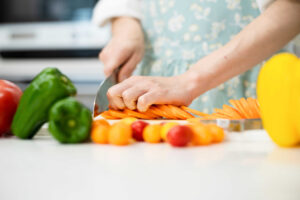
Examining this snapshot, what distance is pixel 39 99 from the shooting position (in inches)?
23.7

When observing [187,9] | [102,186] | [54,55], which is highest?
[187,9]

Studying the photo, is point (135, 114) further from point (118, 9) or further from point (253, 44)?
point (118, 9)

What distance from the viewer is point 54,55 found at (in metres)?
2.04

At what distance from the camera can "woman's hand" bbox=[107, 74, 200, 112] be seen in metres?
0.91

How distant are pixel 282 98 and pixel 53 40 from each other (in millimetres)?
1698

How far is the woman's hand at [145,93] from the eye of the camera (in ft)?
2.98

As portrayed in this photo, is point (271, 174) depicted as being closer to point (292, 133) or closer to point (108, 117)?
point (292, 133)

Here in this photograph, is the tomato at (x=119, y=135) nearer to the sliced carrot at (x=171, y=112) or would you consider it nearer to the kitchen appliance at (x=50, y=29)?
the sliced carrot at (x=171, y=112)

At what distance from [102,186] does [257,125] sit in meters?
0.32

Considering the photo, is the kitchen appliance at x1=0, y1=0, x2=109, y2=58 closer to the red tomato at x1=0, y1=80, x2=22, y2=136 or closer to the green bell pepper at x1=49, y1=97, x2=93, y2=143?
the red tomato at x1=0, y1=80, x2=22, y2=136

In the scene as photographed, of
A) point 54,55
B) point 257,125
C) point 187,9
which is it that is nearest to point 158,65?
point 187,9

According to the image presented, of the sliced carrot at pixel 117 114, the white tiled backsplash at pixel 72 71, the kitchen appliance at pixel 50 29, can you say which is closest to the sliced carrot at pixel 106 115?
the sliced carrot at pixel 117 114

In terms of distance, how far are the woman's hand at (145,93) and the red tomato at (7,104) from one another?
29 cm

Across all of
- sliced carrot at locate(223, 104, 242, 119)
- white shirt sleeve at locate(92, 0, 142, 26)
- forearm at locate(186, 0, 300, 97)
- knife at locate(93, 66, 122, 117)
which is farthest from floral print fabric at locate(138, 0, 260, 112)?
sliced carrot at locate(223, 104, 242, 119)
